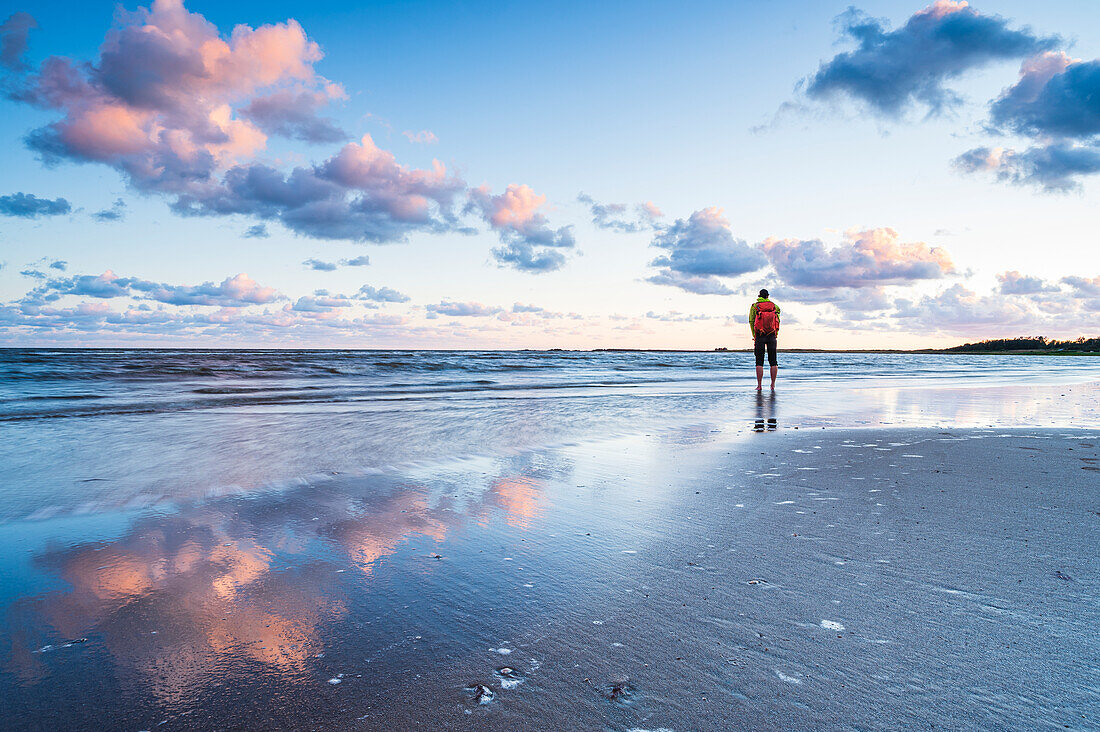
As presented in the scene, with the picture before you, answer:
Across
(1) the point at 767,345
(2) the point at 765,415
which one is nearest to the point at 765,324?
(1) the point at 767,345

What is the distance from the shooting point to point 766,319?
46.7ft

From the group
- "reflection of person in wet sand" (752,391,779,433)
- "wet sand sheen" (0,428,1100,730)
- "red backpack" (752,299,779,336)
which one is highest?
"red backpack" (752,299,779,336)

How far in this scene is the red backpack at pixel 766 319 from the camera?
14164 mm

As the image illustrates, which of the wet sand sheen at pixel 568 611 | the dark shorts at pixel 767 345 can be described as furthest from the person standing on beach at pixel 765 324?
the wet sand sheen at pixel 568 611

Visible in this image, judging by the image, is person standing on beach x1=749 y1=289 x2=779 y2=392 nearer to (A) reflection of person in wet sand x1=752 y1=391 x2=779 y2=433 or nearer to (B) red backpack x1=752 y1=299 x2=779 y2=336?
(B) red backpack x1=752 y1=299 x2=779 y2=336

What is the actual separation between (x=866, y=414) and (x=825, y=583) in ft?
24.2

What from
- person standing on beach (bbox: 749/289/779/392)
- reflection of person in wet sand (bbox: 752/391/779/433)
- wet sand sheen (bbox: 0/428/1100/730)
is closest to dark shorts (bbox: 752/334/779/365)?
person standing on beach (bbox: 749/289/779/392)

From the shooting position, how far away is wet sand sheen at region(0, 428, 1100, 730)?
1.63 meters

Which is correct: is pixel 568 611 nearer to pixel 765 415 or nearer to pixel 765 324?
pixel 765 415

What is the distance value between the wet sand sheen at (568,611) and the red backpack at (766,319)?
10.6 metres

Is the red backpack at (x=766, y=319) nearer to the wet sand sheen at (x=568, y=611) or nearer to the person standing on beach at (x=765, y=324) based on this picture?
the person standing on beach at (x=765, y=324)

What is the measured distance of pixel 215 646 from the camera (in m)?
1.97

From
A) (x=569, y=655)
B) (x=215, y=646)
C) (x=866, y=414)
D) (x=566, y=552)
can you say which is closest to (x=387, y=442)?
(x=566, y=552)

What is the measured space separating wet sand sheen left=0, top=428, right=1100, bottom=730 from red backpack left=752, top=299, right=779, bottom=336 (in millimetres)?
10550
